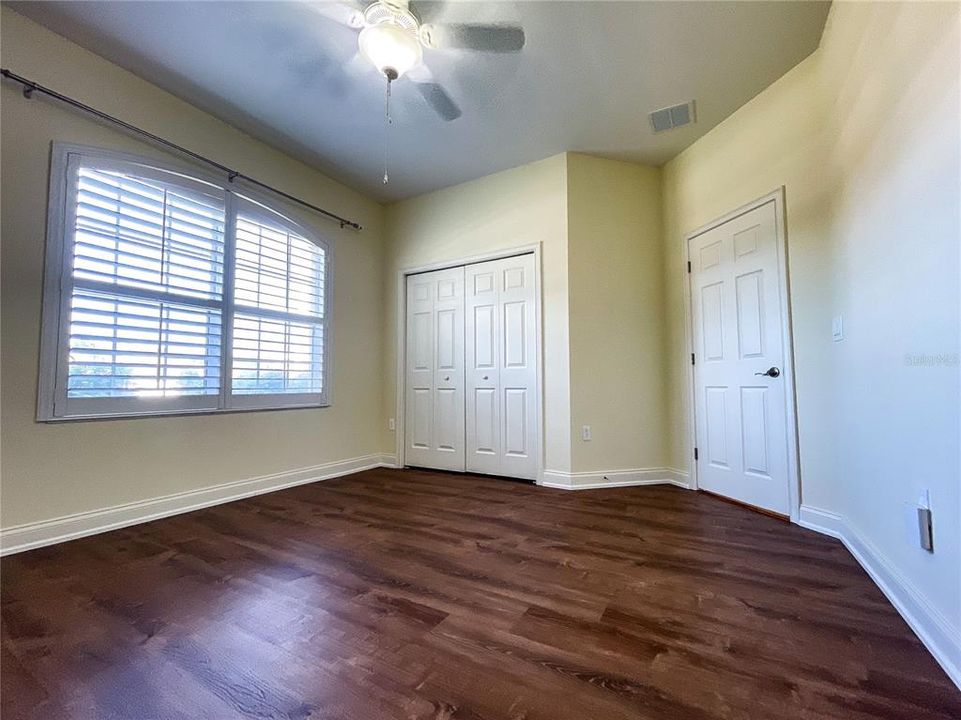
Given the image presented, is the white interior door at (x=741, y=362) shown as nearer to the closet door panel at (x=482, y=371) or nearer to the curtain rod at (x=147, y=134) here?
the closet door panel at (x=482, y=371)

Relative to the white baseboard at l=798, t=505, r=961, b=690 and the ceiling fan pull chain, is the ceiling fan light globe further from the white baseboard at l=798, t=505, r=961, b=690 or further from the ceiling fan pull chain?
the white baseboard at l=798, t=505, r=961, b=690

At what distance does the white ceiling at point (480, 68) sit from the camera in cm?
211

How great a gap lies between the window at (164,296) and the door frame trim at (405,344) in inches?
36.7

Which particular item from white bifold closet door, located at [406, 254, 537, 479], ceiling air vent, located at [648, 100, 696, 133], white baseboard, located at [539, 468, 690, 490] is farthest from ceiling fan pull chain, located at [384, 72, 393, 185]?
white baseboard, located at [539, 468, 690, 490]

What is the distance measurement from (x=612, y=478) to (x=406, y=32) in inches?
126

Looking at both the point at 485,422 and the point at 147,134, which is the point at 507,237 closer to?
the point at 485,422

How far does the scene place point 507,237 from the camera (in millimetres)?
3680

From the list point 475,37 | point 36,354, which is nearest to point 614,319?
point 475,37

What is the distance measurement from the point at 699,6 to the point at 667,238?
1699mm

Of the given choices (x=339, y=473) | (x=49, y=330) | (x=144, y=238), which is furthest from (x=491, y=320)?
(x=49, y=330)

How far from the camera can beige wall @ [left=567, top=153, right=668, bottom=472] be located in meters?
3.33

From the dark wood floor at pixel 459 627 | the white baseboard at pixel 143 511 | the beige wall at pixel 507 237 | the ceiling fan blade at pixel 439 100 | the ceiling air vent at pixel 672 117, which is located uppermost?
the ceiling air vent at pixel 672 117

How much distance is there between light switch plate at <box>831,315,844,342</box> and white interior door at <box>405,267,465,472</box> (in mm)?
2672

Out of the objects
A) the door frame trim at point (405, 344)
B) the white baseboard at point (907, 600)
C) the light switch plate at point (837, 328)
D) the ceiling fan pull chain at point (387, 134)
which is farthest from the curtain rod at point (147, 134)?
the white baseboard at point (907, 600)
